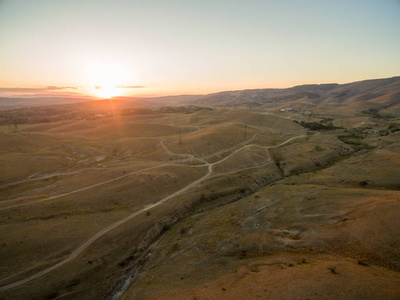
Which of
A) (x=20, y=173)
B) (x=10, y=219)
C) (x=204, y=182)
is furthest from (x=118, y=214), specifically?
(x=20, y=173)

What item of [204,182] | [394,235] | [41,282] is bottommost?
[41,282]

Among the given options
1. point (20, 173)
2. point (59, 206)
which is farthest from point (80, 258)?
point (20, 173)

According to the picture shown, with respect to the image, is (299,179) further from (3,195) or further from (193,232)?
(3,195)

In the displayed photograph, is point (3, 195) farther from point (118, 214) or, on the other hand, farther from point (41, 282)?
point (41, 282)

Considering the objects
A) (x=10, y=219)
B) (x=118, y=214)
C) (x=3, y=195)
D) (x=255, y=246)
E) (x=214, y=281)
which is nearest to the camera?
(x=214, y=281)

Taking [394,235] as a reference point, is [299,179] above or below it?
below

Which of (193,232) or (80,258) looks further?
(193,232)

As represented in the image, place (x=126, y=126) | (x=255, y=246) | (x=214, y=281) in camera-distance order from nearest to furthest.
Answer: (x=214, y=281), (x=255, y=246), (x=126, y=126)

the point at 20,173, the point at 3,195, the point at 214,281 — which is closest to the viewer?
the point at 214,281

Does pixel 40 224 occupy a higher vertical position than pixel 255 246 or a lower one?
lower
